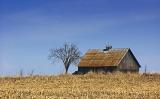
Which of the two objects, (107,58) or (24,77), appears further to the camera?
(107,58)

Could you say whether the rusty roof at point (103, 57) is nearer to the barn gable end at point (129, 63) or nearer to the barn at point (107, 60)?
the barn at point (107, 60)

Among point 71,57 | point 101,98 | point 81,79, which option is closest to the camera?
point 101,98

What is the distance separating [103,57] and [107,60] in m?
1.12

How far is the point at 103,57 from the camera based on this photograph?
61500 millimetres

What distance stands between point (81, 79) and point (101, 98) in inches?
715

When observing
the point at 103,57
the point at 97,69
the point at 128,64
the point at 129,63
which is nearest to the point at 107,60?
the point at 103,57

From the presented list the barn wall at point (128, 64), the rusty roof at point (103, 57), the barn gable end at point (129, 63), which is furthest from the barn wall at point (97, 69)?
the barn wall at point (128, 64)

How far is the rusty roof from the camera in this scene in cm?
6019

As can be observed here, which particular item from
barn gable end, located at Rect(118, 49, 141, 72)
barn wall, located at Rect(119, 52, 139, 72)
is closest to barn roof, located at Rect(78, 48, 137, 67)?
barn gable end, located at Rect(118, 49, 141, 72)

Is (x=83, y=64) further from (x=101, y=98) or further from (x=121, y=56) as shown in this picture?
(x=101, y=98)

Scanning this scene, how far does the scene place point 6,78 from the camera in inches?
1576

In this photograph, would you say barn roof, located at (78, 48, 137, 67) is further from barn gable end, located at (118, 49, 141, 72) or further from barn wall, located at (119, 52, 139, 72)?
barn wall, located at (119, 52, 139, 72)

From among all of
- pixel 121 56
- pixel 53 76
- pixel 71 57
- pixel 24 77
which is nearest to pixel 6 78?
pixel 24 77

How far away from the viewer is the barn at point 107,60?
6025 cm
